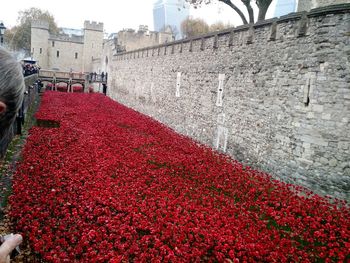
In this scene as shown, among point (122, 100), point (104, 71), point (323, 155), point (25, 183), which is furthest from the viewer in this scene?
point (104, 71)

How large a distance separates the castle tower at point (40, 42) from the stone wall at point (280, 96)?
4971 centimetres

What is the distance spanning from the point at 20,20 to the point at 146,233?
254ft

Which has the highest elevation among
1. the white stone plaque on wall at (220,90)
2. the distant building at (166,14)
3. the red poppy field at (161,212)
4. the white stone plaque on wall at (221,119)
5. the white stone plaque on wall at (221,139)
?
the distant building at (166,14)

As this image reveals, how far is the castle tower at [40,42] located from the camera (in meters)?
58.3

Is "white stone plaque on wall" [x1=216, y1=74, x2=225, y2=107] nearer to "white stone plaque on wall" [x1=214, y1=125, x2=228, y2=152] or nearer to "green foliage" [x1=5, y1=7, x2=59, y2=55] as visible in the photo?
"white stone plaque on wall" [x1=214, y1=125, x2=228, y2=152]

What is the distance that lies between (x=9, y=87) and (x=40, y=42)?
6427cm

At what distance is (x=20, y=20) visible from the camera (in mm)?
71125

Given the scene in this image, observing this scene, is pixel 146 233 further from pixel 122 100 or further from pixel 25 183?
pixel 122 100

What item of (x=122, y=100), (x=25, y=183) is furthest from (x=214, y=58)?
(x=122, y=100)

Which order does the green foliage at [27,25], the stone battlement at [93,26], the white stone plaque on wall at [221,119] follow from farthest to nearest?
1. the green foliage at [27,25]
2. the stone battlement at [93,26]
3. the white stone plaque on wall at [221,119]

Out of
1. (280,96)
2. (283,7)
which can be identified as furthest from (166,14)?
(280,96)

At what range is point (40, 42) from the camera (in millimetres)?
59000

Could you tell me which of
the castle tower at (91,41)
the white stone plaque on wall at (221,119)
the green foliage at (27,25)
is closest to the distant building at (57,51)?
the castle tower at (91,41)

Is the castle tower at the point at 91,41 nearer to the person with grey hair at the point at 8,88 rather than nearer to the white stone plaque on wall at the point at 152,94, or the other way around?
the white stone plaque on wall at the point at 152,94
